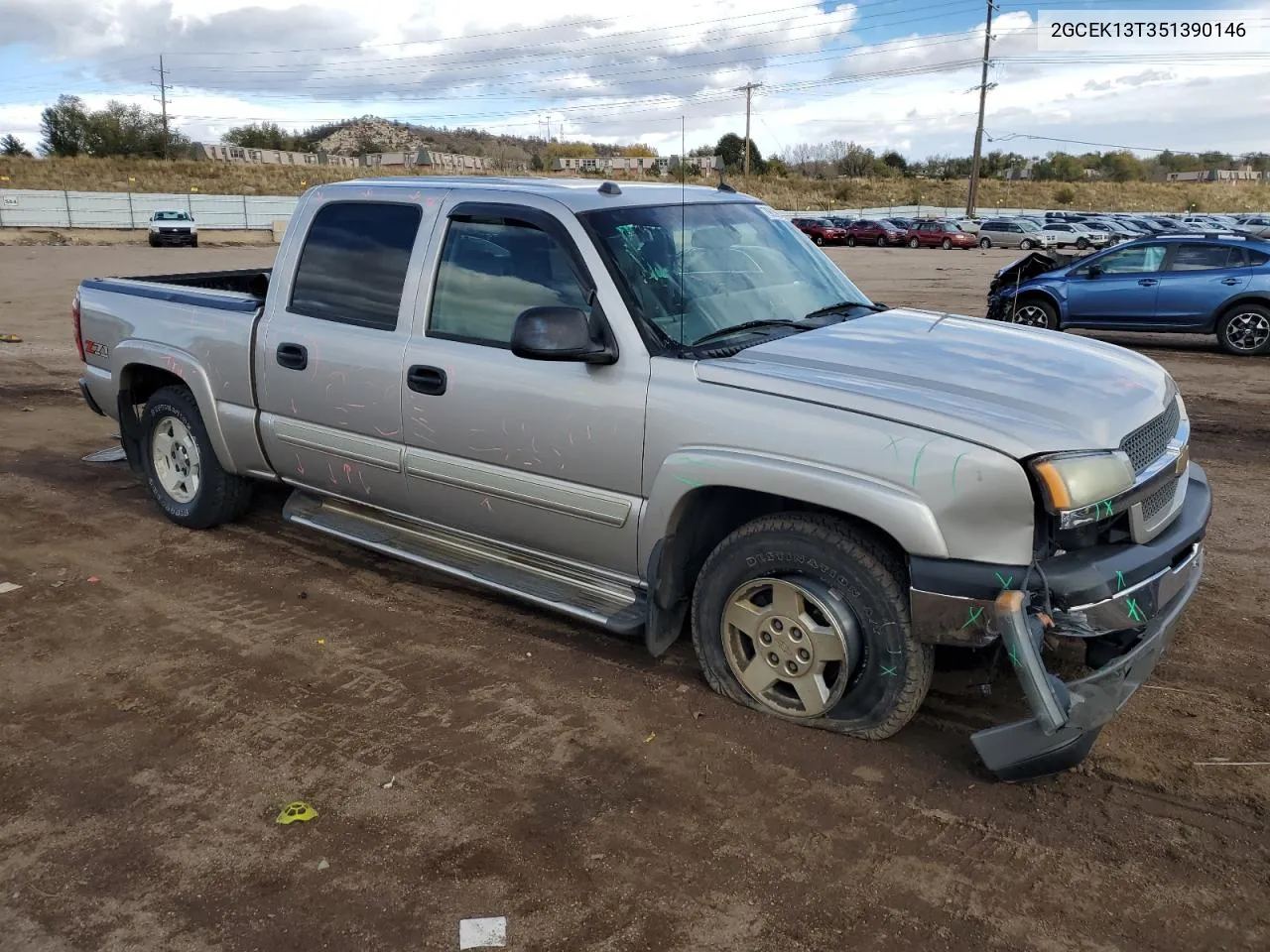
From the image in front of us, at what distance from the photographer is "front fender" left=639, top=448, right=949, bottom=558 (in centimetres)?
312

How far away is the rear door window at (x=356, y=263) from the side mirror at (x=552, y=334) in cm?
109

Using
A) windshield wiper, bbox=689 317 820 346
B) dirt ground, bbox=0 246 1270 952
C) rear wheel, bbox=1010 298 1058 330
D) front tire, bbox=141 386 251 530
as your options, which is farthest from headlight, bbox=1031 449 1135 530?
rear wheel, bbox=1010 298 1058 330

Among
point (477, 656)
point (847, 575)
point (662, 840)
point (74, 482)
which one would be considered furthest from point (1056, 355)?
point (74, 482)

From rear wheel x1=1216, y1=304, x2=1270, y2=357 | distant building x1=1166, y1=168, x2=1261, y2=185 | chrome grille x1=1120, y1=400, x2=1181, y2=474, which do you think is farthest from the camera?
distant building x1=1166, y1=168, x2=1261, y2=185

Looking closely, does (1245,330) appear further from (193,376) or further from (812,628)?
(193,376)

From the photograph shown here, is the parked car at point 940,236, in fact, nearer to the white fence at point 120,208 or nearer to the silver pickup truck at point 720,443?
the white fence at point 120,208

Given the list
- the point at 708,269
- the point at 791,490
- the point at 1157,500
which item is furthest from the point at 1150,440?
the point at 708,269

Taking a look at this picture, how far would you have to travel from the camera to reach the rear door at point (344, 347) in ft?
14.7

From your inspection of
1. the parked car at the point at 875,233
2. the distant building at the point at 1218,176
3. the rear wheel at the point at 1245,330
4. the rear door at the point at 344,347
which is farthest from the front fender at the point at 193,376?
the distant building at the point at 1218,176

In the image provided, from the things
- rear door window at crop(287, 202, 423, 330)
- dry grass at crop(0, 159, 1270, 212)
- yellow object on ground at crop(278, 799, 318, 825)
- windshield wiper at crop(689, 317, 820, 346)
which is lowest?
yellow object on ground at crop(278, 799, 318, 825)

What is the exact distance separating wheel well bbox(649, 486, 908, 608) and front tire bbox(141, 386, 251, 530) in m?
3.01

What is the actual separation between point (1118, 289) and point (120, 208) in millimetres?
45606

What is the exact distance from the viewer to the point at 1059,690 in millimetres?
3049

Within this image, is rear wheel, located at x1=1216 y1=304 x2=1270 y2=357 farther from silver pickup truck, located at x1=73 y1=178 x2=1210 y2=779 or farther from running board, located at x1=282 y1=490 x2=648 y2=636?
running board, located at x1=282 y1=490 x2=648 y2=636
